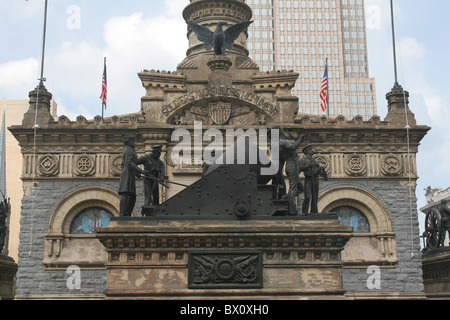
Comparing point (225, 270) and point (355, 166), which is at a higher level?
point (355, 166)

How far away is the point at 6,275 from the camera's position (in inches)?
1020

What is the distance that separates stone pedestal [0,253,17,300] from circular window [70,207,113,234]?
2975 mm

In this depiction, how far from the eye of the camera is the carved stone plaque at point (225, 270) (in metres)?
12.1

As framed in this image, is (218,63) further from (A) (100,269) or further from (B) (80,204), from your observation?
(A) (100,269)

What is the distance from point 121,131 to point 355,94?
94261 millimetres

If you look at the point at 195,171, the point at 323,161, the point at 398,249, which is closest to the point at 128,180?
the point at 195,171

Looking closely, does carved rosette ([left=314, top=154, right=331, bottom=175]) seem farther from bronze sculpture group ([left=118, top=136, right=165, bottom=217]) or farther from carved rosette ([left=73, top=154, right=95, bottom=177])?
bronze sculpture group ([left=118, top=136, right=165, bottom=217])

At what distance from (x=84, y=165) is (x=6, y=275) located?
5.70m

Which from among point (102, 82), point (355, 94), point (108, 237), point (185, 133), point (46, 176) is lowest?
point (108, 237)

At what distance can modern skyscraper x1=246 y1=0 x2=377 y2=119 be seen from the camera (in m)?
116

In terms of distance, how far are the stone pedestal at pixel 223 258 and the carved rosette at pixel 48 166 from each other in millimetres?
16490

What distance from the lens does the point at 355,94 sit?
117312mm
